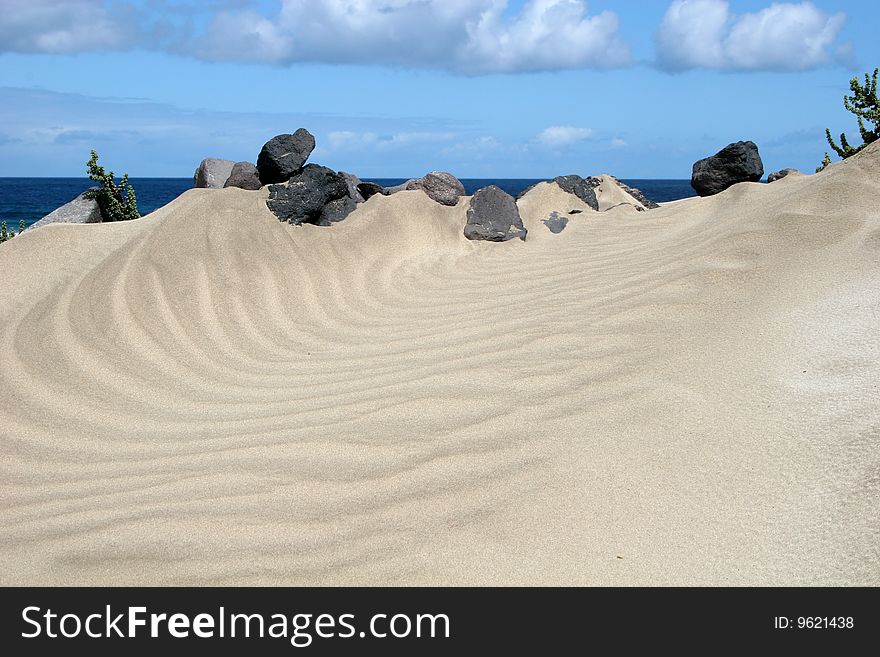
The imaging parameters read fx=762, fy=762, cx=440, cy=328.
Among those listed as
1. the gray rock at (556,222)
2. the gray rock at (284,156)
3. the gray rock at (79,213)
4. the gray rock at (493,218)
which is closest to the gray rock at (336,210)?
the gray rock at (284,156)

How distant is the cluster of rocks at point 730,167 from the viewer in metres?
9.89

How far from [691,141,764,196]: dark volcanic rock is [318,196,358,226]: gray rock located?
16.7 ft

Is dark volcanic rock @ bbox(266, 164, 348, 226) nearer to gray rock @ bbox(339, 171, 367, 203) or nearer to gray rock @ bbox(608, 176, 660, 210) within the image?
gray rock @ bbox(339, 171, 367, 203)

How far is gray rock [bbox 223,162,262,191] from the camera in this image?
7.34 meters

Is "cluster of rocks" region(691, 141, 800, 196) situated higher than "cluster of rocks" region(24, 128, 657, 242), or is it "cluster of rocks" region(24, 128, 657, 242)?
"cluster of rocks" region(691, 141, 800, 196)

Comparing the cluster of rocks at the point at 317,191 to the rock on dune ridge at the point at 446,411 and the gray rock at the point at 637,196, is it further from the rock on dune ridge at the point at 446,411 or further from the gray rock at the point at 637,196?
the gray rock at the point at 637,196

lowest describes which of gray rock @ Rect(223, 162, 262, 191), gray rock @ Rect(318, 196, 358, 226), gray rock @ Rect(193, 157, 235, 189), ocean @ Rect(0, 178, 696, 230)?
gray rock @ Rect(318, 196, 358, 226)

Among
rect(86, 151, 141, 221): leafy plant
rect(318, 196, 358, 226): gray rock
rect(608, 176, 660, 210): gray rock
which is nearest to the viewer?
rect(318, 196, 358, 226): gray rock

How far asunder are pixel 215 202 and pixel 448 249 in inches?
96.3

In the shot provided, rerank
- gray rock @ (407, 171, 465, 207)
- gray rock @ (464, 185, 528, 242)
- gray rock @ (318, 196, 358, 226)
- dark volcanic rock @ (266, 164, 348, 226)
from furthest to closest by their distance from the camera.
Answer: gray rock @ (407, 171, 465, 207), gray rock @ (464, 185, 528, 242), gray rock @ (318, 196, 358, 226), dark volcanic rock @ (266, 164, 348, 226)

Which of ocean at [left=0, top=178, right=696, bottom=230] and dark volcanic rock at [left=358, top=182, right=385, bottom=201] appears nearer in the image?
dark volcanic rock at [left=358, top=182, right=385, bottom=201]

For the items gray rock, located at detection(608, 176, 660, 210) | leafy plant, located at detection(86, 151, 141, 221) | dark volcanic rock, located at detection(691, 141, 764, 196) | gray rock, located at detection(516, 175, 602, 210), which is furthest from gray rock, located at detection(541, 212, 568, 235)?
leafy plant, located at detection(86, 151, 141, 221)

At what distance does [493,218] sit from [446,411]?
507 centimetres

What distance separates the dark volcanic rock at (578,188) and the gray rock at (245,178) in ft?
13.8
